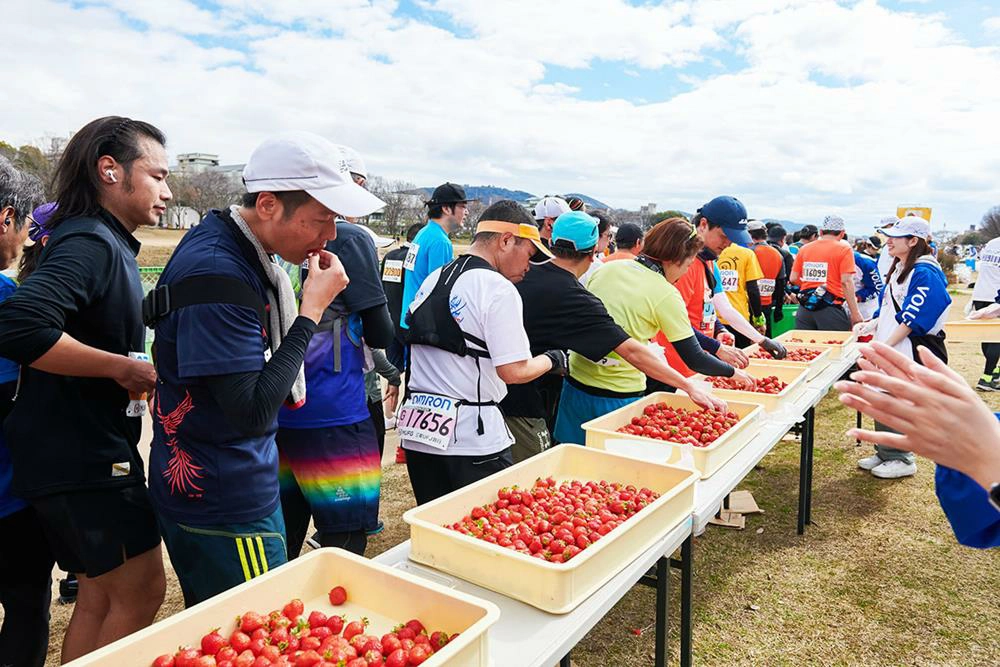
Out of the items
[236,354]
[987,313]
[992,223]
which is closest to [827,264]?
[987,313]

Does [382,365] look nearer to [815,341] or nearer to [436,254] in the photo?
[436,254]

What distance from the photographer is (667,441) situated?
2668 millimetres

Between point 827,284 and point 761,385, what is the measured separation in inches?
128

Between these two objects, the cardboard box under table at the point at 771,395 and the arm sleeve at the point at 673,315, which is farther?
the cardboard box under table at the point at 771,395

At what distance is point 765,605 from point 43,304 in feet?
11.6

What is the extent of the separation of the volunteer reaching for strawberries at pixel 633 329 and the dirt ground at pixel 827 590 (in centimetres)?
111

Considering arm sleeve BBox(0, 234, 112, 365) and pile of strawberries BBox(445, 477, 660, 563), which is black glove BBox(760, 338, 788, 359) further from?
arm sleeve BBox(0, 234, 112, 365)

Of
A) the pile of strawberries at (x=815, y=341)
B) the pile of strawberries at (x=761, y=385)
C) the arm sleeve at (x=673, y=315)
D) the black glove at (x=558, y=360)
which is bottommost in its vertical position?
the pile of strawberries at (x=815, y=341)

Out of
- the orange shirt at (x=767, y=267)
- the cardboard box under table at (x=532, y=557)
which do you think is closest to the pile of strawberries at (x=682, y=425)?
the cardboard box under table at (x=532, y=557)

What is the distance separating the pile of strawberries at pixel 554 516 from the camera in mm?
1771

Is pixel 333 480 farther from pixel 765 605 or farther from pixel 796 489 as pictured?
pixel 796 489

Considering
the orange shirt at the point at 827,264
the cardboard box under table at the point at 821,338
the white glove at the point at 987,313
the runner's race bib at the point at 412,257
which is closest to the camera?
the runner's race bib at the point at 412,257

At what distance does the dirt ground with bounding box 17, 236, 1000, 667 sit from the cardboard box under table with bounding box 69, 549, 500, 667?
1.73 metres

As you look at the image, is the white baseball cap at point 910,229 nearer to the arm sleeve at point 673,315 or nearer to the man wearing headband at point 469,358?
the arm sleeve at point 673,315
